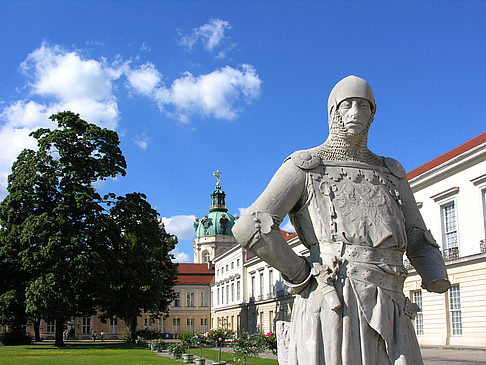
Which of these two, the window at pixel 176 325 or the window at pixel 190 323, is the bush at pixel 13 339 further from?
the window at pixel 190 323

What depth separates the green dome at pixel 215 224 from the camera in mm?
100375

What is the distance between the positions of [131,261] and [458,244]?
17.4m

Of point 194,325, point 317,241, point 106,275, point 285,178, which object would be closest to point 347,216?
point 317,241

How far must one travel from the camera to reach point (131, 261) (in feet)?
102

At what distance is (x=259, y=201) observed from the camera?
2.81m

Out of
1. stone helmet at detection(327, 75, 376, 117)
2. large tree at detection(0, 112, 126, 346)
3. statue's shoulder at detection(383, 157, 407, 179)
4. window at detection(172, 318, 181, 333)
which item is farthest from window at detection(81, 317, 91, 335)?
stone helmet at detection(327, 75, 376, 117)

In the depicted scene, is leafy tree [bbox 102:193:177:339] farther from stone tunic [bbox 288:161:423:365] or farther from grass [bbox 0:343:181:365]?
stone tunic [bbox 288:161:423:365]

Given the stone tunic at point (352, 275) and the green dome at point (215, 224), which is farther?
the green dome at point (215, 224)

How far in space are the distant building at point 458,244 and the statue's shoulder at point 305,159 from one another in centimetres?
2294

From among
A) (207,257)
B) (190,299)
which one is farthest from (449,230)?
(207,257)

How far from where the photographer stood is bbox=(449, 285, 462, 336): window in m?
25.0

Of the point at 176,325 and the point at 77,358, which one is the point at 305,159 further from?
the point at 176,325

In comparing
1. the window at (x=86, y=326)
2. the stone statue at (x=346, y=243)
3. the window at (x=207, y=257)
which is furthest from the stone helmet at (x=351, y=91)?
the window at (x=207, y=257)

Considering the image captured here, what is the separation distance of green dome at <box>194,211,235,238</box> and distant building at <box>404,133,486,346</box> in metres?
73.0
